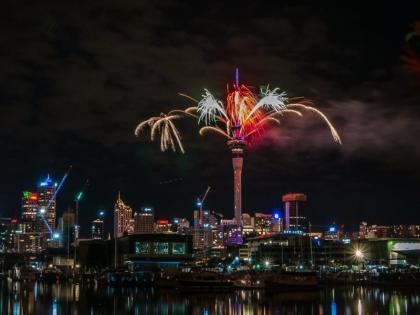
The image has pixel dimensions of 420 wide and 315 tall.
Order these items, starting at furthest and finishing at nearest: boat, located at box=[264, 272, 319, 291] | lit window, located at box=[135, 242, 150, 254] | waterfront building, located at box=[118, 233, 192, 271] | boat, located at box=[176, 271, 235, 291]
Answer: lit window, located at box=[135, 242, 150, 254]
waterfront building, located at box=[118, 233, 192, 271]
boat, located at box=[176, 271, 235, 291]
boat, located at box=[264, 272, 319, 291]

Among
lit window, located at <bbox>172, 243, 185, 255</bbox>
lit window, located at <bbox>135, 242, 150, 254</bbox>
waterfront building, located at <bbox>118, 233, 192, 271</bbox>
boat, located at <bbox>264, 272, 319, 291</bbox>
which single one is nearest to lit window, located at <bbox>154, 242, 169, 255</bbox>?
waterfront building, located at <bbox>118, 233, 192, 271</bbox>

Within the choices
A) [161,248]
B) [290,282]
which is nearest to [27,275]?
[161,248]

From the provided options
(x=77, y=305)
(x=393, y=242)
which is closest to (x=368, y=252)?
(x=393, y=242)

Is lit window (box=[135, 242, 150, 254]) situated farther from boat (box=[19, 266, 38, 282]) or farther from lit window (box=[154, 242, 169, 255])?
boat (box=[19, 266, 38, 282])

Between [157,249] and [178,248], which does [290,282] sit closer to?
[178,248]

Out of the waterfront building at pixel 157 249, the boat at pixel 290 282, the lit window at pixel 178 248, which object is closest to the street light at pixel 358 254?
the waterfront building at pixel 157 249

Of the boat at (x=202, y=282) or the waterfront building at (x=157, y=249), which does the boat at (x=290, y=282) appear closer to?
the boat at (x=202, y=282)
